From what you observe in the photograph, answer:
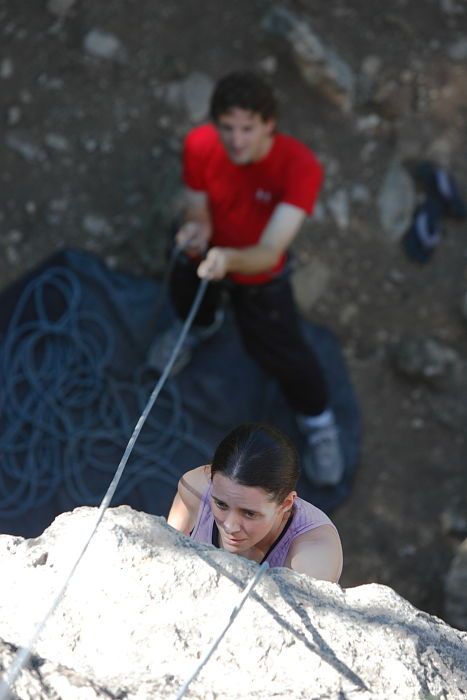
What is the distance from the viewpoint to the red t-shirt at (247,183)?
133 inches

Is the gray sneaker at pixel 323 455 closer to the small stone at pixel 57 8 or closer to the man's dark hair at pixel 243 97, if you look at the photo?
the man's dark hair at pixel 243 97

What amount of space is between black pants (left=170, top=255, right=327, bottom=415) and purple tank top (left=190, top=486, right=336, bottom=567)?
154 cm

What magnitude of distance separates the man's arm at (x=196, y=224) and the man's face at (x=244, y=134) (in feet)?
0.85

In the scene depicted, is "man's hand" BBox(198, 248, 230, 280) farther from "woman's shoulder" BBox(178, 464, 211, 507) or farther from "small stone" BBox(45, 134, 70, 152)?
"small stone" BBox(45, 134, 70, 152)

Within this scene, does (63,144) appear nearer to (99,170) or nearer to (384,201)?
(99,170)

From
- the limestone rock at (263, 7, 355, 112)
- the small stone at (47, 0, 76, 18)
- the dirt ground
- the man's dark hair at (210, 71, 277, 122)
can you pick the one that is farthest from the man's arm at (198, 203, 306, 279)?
the small stone at (47, 0, 76, 18)

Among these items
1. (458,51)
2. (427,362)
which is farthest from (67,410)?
(458,51)

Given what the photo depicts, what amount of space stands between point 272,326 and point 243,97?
0.97m

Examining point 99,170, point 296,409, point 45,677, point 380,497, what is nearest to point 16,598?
point 45,677

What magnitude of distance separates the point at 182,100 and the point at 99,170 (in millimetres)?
538

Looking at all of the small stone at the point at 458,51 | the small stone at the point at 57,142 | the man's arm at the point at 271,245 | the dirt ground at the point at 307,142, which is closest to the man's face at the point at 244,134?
the man's arm at the point at 271,245

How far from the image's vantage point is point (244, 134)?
10.6 feet

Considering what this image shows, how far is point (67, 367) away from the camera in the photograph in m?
4.30

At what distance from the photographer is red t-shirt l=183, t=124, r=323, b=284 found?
3.38 meters
